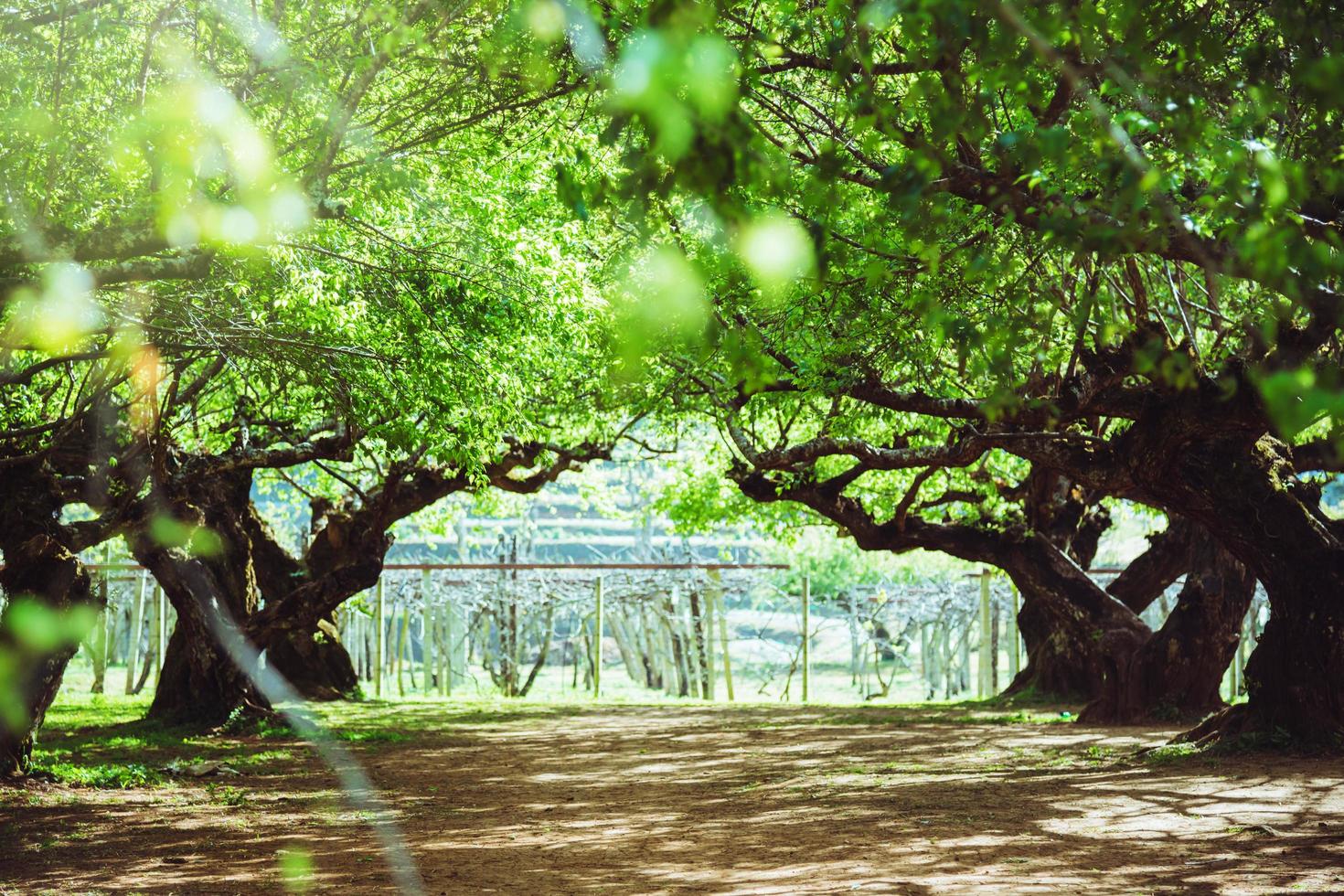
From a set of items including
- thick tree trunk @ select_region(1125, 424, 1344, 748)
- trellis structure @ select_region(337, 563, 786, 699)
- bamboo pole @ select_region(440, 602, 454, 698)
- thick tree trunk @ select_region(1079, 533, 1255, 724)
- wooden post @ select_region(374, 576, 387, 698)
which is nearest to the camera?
thick tree trunk @ select_region(1125, 424, 1344, 748)

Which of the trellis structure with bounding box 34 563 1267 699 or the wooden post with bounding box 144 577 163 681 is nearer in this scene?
the wooden post with bounding box 144 577 163 681

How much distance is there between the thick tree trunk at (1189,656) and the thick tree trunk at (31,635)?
9391 mm

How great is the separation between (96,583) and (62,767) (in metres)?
9.31

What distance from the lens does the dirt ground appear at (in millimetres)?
5469

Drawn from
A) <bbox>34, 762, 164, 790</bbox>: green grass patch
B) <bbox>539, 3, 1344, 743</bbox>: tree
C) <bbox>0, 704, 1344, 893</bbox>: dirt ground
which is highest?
<bbox>539, 3, 1344, 743</bbox>: tree

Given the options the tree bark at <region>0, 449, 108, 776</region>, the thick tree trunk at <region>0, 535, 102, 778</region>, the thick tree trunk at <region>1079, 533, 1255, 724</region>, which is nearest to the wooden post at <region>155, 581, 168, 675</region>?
the tree bark at <region>0, 449, 108, 776</region>

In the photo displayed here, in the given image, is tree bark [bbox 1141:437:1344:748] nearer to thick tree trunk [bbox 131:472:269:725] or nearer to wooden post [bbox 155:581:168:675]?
thick tree trunk [bbox 131:472:269:725]

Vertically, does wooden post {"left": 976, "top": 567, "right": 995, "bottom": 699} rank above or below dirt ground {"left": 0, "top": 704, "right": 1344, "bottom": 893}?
above

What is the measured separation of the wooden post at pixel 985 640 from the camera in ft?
58.1

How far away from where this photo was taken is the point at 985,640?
17.9m

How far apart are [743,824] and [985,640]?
11.6m

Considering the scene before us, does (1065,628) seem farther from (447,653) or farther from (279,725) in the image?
(447,653)

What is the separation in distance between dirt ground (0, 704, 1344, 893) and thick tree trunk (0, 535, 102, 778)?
39cm

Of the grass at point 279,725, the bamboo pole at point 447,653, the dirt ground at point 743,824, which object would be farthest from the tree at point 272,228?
the bamboo pole at point 447,653
